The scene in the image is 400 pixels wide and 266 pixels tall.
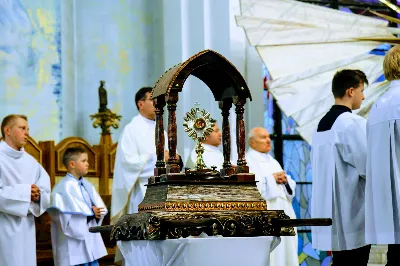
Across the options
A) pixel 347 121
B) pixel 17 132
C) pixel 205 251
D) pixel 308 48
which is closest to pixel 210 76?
pixel 205 251

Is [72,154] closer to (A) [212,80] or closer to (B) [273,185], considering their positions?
(B) [273,185]

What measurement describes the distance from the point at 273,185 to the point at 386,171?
2.95 metres

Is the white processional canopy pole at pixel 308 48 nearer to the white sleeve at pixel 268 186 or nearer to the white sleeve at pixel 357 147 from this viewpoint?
the white sleeve at pixel 268 186

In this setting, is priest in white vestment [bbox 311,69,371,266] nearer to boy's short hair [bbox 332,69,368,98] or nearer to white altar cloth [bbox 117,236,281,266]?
boy's short hair [bbox 332,69,368,98]

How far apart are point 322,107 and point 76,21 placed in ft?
11.8

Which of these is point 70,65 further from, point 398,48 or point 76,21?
point 398,48

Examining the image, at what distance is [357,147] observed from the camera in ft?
22.3

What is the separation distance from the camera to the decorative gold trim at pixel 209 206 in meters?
4.91

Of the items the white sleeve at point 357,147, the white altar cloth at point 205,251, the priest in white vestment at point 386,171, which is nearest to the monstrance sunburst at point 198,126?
the white altar cloth at point 205,251

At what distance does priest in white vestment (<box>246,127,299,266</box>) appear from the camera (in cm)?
898

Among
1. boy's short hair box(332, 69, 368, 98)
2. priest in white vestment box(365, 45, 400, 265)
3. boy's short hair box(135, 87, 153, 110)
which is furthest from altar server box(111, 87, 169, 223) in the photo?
priest in white vestment box(365, 45, 400, 265)

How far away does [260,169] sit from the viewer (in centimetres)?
929

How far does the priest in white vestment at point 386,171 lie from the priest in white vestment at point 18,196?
3.37 m

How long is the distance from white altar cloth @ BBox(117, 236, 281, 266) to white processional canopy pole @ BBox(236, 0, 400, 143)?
535 cm
